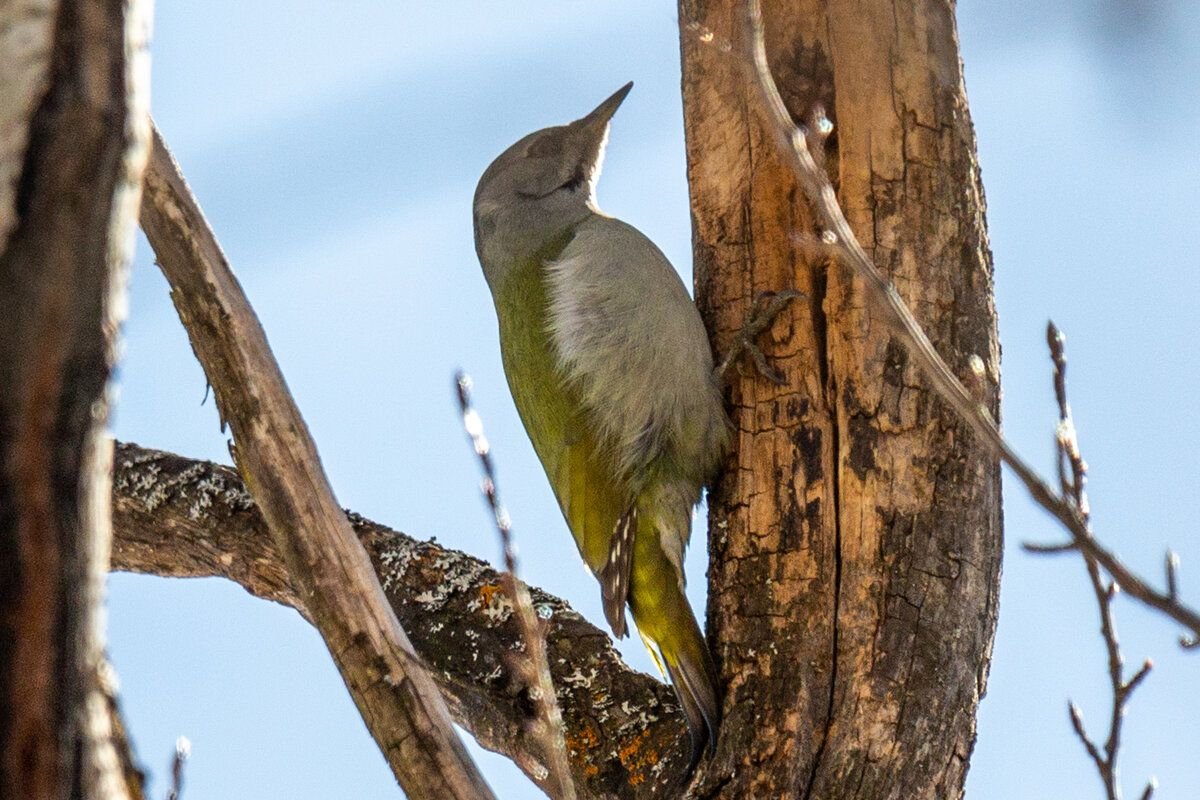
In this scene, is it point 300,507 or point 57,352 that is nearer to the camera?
point 57,352

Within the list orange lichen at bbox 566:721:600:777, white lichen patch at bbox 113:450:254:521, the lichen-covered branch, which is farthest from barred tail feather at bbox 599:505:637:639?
white lichen patch at bbox 113:450:254:521

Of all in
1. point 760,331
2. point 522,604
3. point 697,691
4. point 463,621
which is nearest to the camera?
point 522,604

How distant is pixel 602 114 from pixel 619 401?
1.41 m

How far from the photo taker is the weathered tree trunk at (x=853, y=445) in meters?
2.80

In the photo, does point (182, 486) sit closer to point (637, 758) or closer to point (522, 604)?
point (637, 758)

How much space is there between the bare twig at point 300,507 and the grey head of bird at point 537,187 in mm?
2106

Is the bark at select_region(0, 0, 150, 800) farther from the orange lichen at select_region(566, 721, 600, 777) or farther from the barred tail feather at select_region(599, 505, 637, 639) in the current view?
the barred tail feather at select_region(599, 505, 637, 639)

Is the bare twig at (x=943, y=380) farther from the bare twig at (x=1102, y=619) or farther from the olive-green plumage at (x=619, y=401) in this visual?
the olive-green plumage at (x=619, y=401)

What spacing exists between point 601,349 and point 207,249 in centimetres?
168

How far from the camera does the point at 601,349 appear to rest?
3.90m

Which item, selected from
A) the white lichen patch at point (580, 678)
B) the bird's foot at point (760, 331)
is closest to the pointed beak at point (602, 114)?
the bird's foot at point (760, 331)

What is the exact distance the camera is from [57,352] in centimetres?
101

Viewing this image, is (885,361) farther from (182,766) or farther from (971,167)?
(182,766)

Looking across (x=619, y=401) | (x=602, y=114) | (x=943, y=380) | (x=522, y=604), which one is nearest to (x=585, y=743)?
(x=619, y=401)
